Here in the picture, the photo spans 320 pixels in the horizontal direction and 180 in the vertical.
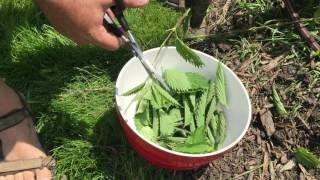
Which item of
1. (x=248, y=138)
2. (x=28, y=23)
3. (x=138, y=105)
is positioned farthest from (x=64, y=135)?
(x=248, y=138)

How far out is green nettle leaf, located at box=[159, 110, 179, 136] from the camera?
5.43 feet

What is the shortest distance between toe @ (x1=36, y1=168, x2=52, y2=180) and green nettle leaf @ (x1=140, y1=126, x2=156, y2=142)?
1.21 feet

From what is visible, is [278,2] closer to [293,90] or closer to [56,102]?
[293,90]

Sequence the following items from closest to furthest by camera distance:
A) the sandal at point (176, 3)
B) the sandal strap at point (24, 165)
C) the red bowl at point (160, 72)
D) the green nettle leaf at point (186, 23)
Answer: the red bowl at point (160, 72), the sandal strap at point (24, 165), the green nettle leaf at point (186, 23), the sandal at point (176, 3)

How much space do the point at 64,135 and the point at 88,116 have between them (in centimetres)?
10

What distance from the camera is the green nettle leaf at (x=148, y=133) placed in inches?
64.9

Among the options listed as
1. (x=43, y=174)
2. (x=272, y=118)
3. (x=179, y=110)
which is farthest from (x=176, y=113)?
(x=43, y=174)

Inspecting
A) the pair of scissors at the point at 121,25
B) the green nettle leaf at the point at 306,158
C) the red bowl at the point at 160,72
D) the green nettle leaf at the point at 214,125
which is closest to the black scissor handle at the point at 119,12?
the pair of scissors at the point at 121,25

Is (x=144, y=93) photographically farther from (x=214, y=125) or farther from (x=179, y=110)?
(x=214, y=125)

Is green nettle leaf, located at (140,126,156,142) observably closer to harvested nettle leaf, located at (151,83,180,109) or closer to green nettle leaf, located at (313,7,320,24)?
harvested nettle leaf, located at (151,83,180,109)

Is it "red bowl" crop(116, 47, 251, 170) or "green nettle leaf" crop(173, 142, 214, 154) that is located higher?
"red bowl" crop(116, 47, 251, 170)

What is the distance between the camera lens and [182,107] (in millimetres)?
1727

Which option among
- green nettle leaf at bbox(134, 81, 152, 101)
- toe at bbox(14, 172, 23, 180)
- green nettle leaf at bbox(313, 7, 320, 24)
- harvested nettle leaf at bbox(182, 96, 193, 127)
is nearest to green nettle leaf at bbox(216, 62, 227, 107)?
harvested nettle leaf at bbox(182, 96, 193, 127)

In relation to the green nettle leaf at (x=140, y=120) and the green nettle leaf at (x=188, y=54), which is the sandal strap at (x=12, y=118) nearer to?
the green nettle leaf at (x=140, y=120)
